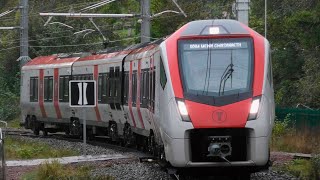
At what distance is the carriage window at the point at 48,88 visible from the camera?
34062 millimetres

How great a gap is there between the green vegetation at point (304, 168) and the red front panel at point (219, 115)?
2.54 metres

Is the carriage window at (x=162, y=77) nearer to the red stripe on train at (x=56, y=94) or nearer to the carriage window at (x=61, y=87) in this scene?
the carriage window at (x=61, y=87)

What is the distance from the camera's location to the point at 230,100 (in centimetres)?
1512

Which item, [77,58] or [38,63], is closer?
[77,58]

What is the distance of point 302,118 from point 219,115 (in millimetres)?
17149

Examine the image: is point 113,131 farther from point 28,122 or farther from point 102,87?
point 28,122

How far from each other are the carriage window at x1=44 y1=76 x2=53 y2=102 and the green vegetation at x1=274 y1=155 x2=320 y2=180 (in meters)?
16.0

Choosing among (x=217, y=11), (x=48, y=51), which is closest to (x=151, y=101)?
(x=217, y=11)

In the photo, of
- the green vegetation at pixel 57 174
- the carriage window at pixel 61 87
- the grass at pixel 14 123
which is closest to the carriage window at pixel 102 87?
the carriage window at pixel 61 87

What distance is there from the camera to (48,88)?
113ft

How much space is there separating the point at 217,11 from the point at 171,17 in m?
3.95

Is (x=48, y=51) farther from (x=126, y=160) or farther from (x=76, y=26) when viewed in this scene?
(x=126, y=160)

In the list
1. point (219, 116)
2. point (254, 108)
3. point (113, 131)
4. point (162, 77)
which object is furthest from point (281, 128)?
point (219, 116)

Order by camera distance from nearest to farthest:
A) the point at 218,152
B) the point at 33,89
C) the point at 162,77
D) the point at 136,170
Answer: the point at 218,152 < the point at 162,77 < the point at 136,170 < the point at 33,89
